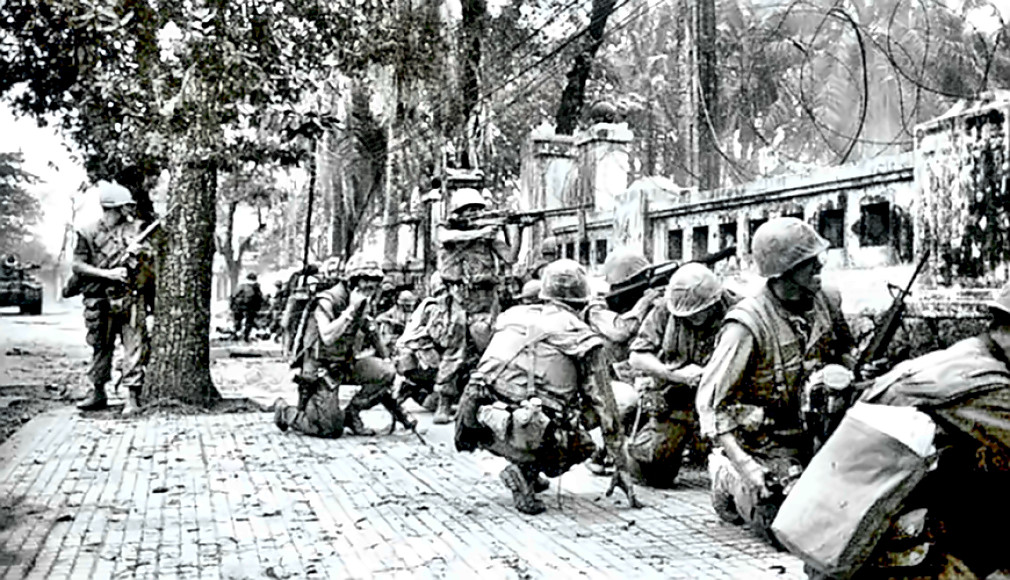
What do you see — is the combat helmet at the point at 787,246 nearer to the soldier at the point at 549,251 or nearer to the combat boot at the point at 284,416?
the combat boot at the point at 284,416

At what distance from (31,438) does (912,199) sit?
7710 mm

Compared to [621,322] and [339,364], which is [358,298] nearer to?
[339,364]

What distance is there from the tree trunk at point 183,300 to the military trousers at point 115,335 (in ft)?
0.87

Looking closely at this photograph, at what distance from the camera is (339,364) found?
28.5 feet

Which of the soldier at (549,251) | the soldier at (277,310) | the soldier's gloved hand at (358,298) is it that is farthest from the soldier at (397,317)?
A: the soldier at (277,310)

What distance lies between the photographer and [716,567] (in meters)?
4.71

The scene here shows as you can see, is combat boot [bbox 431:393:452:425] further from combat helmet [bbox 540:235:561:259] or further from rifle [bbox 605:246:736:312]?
combat helmet [bbox 540:235:561:259]

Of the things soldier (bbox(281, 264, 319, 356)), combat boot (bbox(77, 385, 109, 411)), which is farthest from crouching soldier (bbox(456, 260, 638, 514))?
combat boot (bbox(77, 385, 109, 411))

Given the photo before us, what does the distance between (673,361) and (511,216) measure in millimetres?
7163

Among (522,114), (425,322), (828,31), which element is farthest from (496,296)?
(828,31)

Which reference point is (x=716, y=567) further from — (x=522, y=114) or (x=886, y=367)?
(x=522, y=114)

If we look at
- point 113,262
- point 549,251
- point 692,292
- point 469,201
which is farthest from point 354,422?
point 692,292

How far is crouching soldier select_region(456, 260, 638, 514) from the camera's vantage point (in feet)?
19.0

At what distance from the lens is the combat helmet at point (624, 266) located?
315 inches
